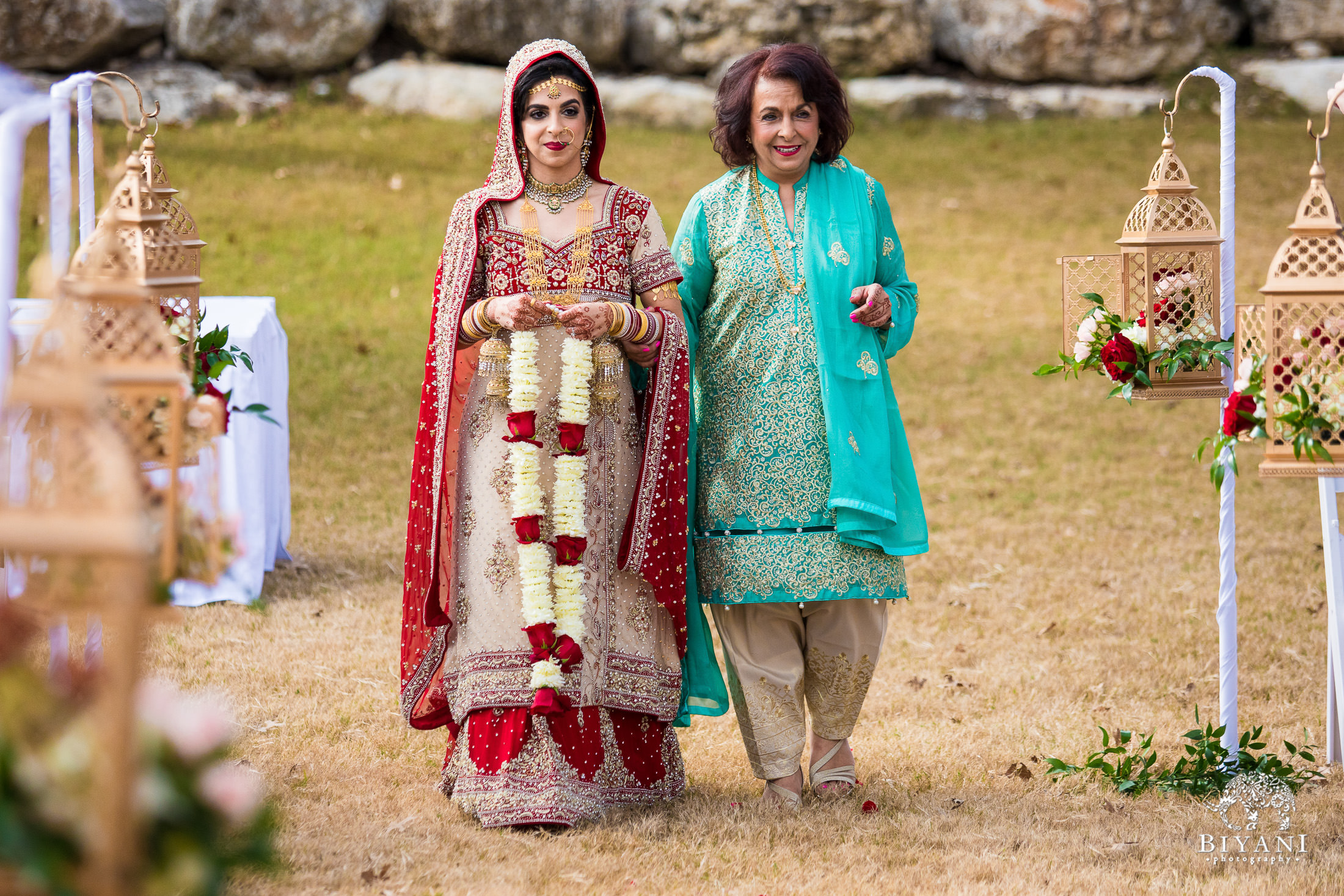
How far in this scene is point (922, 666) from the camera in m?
4.94

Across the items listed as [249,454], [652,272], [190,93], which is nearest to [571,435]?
[652,272]

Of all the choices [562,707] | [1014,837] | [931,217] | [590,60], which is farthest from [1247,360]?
[590,60]

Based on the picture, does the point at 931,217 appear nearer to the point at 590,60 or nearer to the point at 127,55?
the point at 590,60

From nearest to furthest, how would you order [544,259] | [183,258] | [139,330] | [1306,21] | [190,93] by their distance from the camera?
[139,330]
[183,258]
[544,259]
[190,93]
[1306,21]

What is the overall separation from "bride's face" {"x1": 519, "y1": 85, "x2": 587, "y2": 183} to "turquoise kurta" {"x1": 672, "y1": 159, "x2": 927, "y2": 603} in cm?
46

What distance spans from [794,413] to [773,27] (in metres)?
12.0

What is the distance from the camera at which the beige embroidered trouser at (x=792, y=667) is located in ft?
12.1

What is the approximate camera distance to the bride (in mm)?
3445

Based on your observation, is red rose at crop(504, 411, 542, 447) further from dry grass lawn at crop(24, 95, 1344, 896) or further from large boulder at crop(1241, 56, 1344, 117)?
large boulder at crop(1241, 56, 1344, 117)

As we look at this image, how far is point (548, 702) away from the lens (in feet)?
11.3

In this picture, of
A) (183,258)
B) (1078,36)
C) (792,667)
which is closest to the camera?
(183,258)

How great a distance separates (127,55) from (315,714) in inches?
456

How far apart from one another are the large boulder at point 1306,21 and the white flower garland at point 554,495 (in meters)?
14.3

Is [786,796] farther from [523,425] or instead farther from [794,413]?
[523,425]
